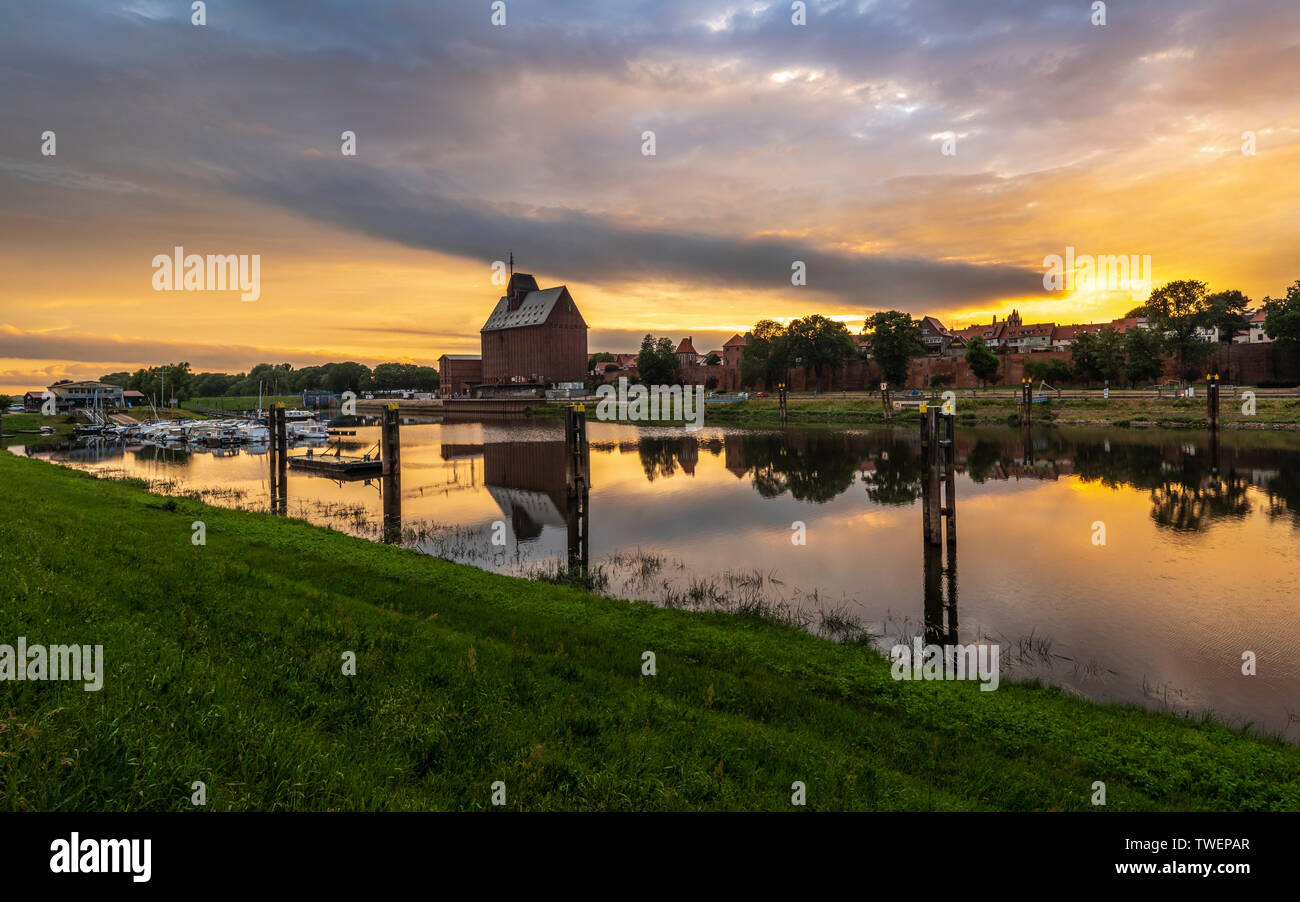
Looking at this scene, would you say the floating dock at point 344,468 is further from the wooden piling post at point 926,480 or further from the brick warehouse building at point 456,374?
the brick warehouse building at point 456,374

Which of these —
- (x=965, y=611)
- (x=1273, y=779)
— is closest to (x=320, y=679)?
(x=1273, y=779)

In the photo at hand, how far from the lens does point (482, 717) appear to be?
5910mm

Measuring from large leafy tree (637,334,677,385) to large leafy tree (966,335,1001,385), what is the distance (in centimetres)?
4756

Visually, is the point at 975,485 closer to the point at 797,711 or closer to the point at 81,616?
the point at 797,711

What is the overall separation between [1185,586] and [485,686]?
55.5ft

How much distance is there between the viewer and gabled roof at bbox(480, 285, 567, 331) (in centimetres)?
12531

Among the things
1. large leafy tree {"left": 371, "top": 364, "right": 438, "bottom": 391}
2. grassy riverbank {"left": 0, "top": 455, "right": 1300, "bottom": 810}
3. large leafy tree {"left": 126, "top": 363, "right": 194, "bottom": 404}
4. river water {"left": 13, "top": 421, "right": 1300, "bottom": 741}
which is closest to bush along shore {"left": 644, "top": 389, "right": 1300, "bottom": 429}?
river water {"left": 13, "top": 421, "right": 1300, "bottom": 741}

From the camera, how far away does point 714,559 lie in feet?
61.7

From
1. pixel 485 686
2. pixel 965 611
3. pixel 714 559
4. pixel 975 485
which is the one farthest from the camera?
pixel 975 485

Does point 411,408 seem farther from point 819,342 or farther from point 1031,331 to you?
point 1031,331

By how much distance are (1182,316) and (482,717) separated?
96033mm

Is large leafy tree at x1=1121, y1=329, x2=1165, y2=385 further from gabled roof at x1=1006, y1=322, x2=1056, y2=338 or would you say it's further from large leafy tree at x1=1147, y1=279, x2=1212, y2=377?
gabled roof at x1=1006, y1=322, x2=1056, y2=338

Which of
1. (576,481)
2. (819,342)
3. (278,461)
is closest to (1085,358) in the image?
(819,342)

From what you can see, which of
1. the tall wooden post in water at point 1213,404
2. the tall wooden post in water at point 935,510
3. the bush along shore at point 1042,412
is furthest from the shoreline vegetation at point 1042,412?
the tall wooden post in water at point 935,510
